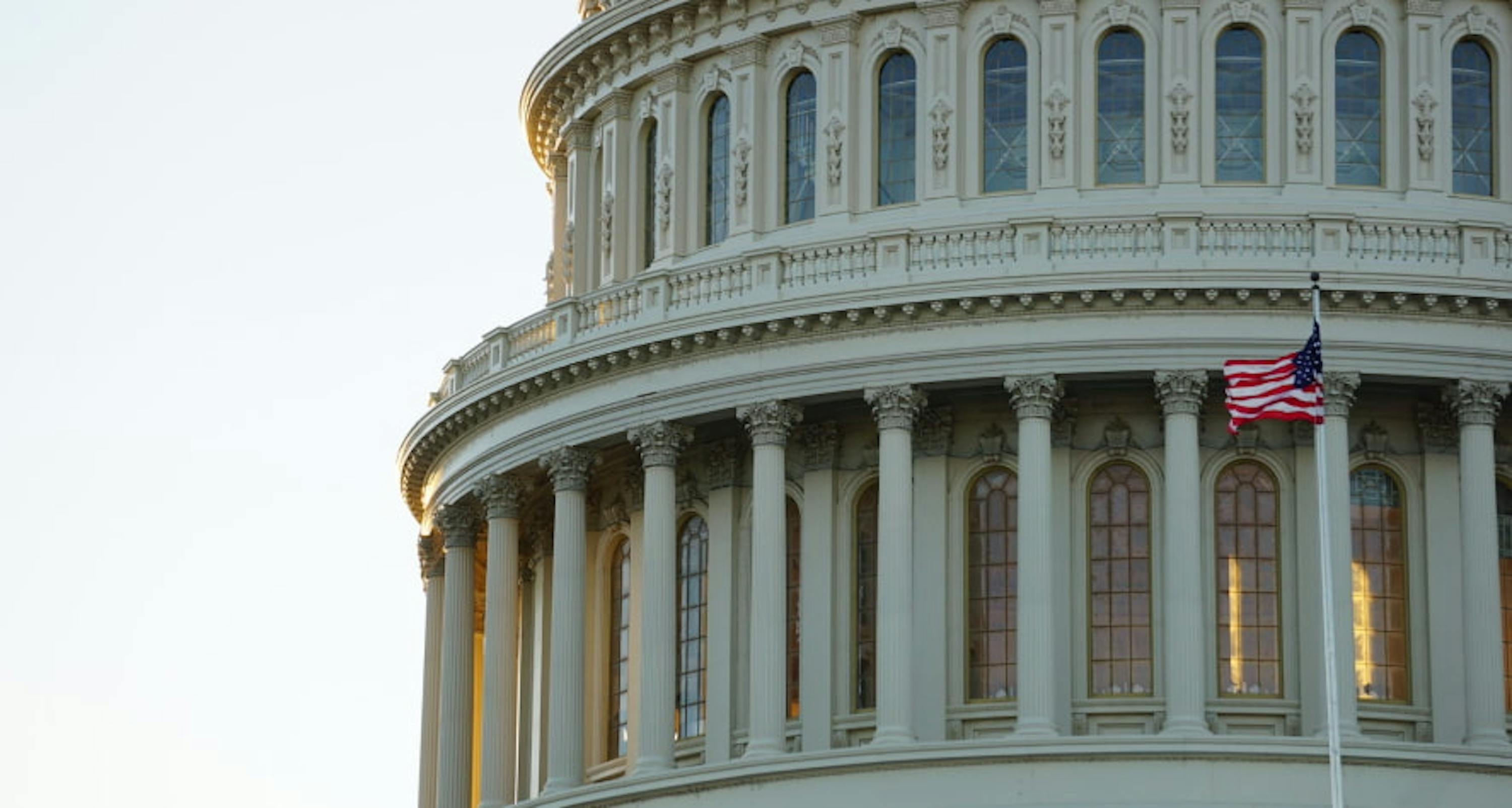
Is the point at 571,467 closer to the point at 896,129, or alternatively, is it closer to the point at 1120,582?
the point at 896,129

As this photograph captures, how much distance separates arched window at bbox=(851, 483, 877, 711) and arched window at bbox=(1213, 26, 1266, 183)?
7.29 metres

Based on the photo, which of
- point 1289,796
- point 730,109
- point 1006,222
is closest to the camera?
→ point 1289,796

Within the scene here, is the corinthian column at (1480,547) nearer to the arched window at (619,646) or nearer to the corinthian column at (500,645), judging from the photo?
the arched window at (619,646)

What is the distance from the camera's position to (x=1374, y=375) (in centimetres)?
6191

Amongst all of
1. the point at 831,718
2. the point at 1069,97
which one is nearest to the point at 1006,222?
the point at 1069,97

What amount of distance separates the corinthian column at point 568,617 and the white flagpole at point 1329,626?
39.9 feet

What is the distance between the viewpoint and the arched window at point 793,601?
212 ft

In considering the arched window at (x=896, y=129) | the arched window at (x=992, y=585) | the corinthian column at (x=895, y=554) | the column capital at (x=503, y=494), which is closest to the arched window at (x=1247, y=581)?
the arched window at (x=992, y=585)

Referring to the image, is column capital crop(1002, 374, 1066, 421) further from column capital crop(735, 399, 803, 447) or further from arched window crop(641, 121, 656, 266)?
arched window crop(641, 121, 656, 266)

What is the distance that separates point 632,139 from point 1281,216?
12.3 meters

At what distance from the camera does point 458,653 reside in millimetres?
70750

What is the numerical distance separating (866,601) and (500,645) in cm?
683

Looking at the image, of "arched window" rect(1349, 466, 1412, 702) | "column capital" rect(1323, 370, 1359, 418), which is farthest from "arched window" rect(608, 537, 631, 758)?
"column capital" rect(1323, 370, 1359, 418)

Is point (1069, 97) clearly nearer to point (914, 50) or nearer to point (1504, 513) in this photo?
point (914, 50)
